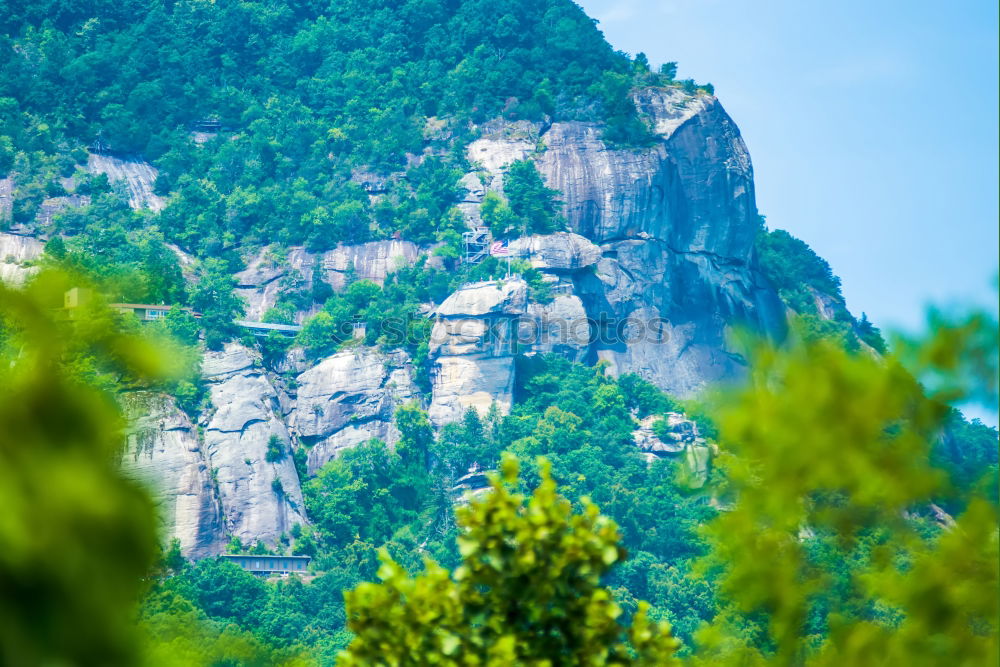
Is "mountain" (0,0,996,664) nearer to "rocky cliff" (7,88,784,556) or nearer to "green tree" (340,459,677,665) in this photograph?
"rocky cliff" (7,88,784,556)

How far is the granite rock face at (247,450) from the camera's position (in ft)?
167

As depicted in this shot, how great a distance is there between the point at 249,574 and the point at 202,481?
15.0ft

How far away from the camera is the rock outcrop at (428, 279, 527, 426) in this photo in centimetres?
5578

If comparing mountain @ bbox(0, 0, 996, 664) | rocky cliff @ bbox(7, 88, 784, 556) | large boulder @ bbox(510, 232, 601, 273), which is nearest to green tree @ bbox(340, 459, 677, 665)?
mountain @ bbox(0, 0, 996, 664)

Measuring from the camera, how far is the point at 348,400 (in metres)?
56.2

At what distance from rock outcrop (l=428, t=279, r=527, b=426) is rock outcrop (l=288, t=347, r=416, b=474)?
1369mm

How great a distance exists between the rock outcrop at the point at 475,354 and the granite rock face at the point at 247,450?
5.95 m

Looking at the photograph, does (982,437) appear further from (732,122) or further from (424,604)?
(424,604)

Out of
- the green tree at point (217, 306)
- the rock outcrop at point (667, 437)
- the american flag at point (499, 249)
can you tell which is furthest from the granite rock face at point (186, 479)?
the rock outcrop at point (667, 437)

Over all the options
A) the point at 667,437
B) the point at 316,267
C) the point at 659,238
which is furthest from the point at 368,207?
the point at 667,437

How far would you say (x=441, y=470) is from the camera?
178 ft

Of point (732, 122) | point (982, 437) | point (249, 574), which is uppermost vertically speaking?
point (732, 122)

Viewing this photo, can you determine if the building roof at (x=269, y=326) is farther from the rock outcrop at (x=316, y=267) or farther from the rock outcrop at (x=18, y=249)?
the rock outcrop at (x=18, y=249)

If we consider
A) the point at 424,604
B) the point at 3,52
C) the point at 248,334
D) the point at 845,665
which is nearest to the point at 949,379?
the point at 845,665
